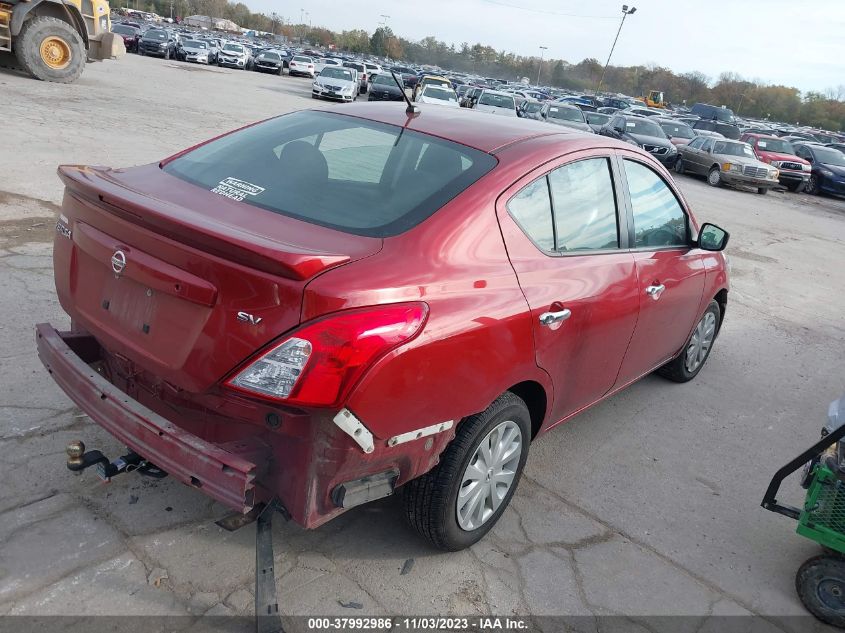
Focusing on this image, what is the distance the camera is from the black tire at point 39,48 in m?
15.8

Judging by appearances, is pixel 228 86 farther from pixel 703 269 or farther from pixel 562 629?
pixel 562 629

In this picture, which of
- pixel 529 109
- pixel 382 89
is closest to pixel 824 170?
pixel 529 109

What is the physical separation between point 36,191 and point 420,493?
21.0 ft

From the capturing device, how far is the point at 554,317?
2.94 m

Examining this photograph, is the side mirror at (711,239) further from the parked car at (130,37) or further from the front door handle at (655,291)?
the parked car at (130,37)

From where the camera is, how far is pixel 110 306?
8.34 ft

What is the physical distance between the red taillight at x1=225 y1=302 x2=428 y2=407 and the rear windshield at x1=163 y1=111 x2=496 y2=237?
50 centimetres

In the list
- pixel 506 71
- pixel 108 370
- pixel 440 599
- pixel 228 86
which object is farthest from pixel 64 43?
pixel 506 71

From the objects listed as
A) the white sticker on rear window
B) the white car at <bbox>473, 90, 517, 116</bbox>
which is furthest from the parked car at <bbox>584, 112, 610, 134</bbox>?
the white sticker on rear window

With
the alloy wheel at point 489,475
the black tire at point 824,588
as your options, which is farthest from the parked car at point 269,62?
the black tire at point 824,588

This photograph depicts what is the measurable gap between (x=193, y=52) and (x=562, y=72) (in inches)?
3589

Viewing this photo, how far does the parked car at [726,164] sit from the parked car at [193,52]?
30.0m

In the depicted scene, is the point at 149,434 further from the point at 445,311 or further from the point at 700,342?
the point at 700,342

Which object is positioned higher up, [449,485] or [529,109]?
[529,109]
